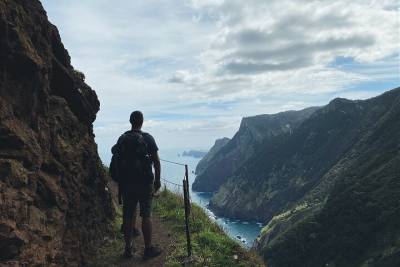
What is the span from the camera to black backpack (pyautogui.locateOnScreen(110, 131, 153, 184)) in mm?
10000

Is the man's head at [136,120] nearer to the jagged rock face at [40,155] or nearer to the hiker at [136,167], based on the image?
the hiker at [136,167]

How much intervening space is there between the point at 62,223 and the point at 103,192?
11.7 feet

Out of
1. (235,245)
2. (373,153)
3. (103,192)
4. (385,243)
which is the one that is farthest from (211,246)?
(373,153)

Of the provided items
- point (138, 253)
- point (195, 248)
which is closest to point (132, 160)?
point (138, 253)

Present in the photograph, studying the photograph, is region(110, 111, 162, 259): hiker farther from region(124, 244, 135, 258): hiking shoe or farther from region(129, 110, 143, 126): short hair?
region(124, 244, 135, 258): hiking shoe

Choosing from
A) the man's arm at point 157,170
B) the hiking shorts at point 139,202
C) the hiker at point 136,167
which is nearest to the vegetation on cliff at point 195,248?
the hiker at point 136,167

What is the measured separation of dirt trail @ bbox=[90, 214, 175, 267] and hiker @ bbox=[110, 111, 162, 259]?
0.71 m

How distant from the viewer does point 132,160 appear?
10031mm

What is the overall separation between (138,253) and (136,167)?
99.7 inches

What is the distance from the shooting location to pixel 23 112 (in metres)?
8.32

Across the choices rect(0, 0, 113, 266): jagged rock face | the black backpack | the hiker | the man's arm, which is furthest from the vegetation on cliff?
the black backpack

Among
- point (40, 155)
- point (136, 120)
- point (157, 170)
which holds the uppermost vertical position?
point (136, 120)

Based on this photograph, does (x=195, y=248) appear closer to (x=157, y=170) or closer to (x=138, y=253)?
(x=138, y=253)

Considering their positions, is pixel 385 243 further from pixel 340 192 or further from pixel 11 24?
pixel 11 24
